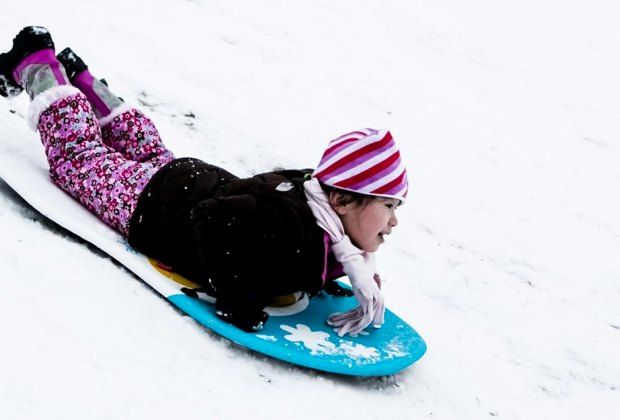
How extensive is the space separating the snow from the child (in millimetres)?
195

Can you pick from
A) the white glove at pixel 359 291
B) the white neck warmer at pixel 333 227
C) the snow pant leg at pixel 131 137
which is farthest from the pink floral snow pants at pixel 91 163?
the white glove at pixel 359 291

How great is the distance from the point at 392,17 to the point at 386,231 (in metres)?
4.64

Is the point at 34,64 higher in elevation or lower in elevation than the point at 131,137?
higher

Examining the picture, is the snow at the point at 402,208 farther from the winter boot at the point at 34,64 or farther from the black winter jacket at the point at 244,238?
the winter boot at the point at 34,64

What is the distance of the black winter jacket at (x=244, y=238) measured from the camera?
7.54 ft

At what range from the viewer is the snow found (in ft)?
6.27

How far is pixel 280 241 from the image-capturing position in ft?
7.59

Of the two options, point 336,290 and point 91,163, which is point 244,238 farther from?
point 91,163

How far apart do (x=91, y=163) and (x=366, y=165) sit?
108cm

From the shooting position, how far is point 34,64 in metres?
2.86

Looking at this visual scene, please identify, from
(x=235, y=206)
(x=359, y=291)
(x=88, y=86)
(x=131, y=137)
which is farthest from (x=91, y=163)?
(x=359, y=291)

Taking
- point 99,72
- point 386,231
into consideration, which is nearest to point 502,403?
point 386,231

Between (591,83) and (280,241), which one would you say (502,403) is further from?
(591,83)

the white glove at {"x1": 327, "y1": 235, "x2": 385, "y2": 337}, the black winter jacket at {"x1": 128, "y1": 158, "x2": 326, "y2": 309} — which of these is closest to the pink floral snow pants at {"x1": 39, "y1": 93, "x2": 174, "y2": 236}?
the black winter jacket at {"x1": 128, "y1": 158, "x2": 326, "y2": 309}
